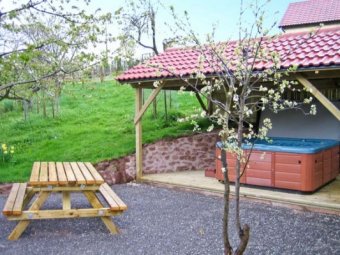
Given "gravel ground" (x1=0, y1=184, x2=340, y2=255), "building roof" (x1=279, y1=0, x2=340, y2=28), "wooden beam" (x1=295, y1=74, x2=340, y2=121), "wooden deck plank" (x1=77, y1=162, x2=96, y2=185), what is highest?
"building roof" (x1=279, y1=0, x2=340, y2=28)

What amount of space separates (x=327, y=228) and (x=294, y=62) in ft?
8.66

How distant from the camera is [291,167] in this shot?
723 centimetres

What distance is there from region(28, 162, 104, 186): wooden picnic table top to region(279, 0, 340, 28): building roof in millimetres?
14518

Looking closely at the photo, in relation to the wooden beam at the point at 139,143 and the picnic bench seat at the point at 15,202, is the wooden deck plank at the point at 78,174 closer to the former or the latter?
the picnic bench seat at the point at 15,202

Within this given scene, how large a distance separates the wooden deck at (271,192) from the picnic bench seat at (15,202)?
3241 millimetres

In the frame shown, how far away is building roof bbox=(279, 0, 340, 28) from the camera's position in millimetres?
17578

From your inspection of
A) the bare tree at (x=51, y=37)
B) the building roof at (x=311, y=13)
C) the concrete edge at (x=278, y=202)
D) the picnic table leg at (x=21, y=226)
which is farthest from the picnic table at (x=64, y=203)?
the building roof at (x=311, y=13)

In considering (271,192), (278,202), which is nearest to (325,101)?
(278,202)

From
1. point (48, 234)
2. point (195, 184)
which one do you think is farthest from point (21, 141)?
point (48, 234)

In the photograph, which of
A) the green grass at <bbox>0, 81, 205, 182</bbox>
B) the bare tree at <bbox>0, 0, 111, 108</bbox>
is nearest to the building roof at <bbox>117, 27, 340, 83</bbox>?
the bare tree at <bbox>0, 0, 111, 108</bbox>

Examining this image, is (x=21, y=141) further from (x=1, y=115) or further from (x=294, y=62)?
(x=294, y=62)

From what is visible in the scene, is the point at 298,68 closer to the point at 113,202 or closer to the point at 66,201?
the point at 113,202

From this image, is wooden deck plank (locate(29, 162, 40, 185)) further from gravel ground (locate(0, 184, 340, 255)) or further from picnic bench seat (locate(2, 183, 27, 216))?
gravel ground (locate(0, 184, 340, 255))

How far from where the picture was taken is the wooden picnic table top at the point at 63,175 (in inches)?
204
